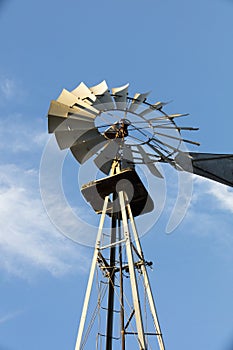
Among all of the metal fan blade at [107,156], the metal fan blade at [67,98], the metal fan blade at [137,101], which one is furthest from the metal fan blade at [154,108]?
the metal fan blade at [67,98]

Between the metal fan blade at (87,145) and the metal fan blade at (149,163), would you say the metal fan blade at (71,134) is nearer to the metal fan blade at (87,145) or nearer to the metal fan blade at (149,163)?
the metal fan blade at (87,145)

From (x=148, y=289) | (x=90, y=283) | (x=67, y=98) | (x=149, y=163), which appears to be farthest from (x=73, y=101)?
(x=148, y=289)

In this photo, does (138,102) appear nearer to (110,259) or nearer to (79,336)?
(110,259)

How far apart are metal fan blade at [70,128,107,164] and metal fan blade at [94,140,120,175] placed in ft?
0.66

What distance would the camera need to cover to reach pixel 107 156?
15.7 m

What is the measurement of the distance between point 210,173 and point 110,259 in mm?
3616

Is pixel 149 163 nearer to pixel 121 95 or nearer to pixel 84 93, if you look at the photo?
pixel 121 95

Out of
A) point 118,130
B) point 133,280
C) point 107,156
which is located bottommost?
point 133,280

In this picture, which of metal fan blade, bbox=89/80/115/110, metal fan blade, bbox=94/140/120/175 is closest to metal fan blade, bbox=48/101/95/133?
metal fan blade, bbox=89/80/115/110

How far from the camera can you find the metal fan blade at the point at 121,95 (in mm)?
15266

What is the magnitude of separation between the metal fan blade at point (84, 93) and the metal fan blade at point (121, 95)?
69 cm

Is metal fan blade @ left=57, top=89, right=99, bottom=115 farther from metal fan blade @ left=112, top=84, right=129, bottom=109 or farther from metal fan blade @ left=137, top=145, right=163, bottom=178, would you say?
metal fan blade @ left=137, top=145, right=163, bottom=178

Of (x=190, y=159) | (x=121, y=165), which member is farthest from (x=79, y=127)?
(x=190, y=159)

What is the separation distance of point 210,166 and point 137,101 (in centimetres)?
273
